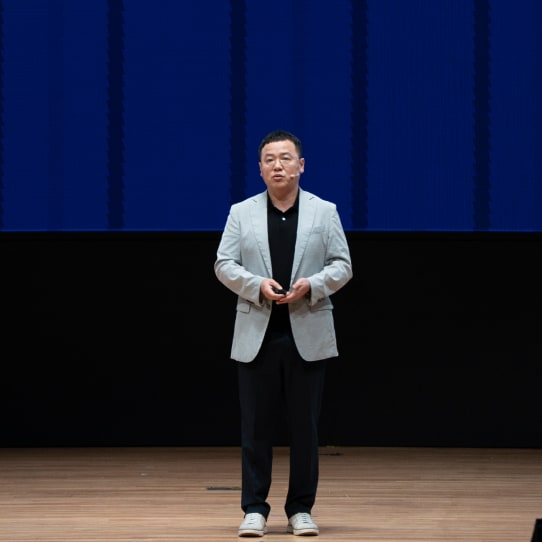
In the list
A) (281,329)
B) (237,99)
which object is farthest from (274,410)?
(237,99)

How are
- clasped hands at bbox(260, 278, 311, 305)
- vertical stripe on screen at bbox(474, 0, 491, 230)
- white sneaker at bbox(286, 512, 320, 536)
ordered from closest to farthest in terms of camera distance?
clasped hands at bbox(260, 278, 311, 305) → white sneaker at bbox(286, 512, 320, 536) → vertical stripe on screen at bbox(474, 0, 491, 230)

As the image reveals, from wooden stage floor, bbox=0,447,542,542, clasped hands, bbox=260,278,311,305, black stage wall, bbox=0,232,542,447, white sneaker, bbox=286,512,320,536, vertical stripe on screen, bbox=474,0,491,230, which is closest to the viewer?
clasped hands, bbox=260,278,311,305

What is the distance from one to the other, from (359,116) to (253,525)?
2.49 meters

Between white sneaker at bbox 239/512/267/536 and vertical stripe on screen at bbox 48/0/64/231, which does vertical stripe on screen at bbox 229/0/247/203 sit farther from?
white sneaker at bbox 239/512/267/536

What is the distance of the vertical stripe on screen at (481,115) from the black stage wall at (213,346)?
0.22 meters

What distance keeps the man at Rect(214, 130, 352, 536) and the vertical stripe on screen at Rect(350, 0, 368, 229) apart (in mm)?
1874

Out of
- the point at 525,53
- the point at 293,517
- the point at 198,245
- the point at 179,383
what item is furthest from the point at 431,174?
the point at 293,517

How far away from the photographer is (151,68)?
5.32m

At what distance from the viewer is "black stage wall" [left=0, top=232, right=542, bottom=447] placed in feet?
17.8

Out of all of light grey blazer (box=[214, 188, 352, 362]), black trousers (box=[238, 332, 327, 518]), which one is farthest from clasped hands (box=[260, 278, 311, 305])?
black trousers (box=[238, 332, 327, 518])

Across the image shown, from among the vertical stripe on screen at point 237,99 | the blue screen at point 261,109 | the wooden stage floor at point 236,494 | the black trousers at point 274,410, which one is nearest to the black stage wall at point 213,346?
the wooden stage floor at point 236,494

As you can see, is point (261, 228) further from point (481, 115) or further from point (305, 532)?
point (481, 115)

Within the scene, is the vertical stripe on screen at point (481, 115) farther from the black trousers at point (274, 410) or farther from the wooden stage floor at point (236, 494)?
the black trousers at point (274, 410)

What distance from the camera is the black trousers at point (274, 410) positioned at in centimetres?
333
